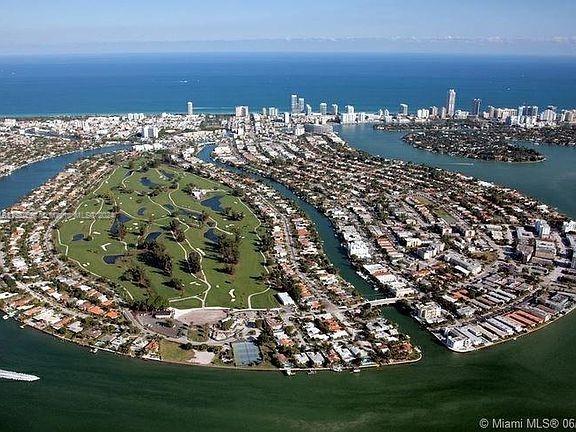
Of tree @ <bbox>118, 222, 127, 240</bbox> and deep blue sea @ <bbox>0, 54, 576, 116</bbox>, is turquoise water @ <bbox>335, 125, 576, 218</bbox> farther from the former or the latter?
deep blue sea @ <bbox>0, 54, 576, 116</bbox>

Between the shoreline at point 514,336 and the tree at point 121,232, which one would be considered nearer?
the shoreline at point 514,336

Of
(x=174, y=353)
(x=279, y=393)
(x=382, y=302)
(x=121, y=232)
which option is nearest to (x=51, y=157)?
(x=121, y=232)

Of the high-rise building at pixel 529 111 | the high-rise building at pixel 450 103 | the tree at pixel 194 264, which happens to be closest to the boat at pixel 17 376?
the tree at pixel 194 264

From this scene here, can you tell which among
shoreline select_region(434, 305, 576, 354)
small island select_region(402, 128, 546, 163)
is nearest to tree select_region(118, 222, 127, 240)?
shoreline select_region(434, 305, 576, 354)

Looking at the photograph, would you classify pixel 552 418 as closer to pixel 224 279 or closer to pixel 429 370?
pixel 429 370

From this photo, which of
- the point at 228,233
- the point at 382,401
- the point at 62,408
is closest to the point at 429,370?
the point at 382,401

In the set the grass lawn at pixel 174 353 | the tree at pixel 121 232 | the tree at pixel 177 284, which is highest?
the tree at pixel 121 232

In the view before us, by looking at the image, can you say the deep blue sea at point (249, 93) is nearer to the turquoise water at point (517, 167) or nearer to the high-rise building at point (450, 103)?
the high-rise building at point (450, 103)
